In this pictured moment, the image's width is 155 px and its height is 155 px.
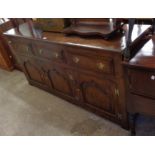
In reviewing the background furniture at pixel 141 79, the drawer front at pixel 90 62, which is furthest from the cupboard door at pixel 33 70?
the background furniture at pixel 141 79

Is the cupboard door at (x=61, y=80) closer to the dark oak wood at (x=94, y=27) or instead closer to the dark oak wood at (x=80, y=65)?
the dark oak wood at (x=80, y=65)

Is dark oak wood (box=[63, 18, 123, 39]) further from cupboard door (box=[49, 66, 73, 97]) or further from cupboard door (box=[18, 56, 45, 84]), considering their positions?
cupboard door (box=[18, 56, 45, 84])

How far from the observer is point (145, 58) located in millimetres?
1098

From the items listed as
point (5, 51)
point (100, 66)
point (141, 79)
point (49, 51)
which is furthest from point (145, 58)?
point (5, 51)

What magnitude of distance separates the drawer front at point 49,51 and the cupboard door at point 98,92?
277 mm

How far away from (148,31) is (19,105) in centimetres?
170

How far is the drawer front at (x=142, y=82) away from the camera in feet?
3.42

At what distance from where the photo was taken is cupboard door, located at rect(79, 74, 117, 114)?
57.4 inches

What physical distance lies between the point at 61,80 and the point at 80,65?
17.6 inches

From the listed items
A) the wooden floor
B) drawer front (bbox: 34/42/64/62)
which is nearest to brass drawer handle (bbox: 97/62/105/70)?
drawer front (bbox: 34/42/64/62)

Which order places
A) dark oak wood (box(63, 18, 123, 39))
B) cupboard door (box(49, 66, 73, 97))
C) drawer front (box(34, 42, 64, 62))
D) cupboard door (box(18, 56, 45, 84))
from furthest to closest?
1. cupboard door (box(18, 56, 45, 84))
2. cupboard door (box(49, 66, 73, 97))
3. drawer front (box(34, 42, 64, 62))
4. dark oak wood (box(63, 18, 123, 39))

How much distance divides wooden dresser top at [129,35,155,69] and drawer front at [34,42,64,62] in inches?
26.4

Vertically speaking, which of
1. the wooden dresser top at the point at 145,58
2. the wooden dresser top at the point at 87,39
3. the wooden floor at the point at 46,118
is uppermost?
the wooden dresser top at the point at 87,39
